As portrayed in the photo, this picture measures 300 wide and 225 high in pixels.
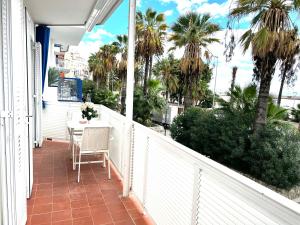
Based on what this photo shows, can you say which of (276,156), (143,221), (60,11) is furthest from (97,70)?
(143,221)

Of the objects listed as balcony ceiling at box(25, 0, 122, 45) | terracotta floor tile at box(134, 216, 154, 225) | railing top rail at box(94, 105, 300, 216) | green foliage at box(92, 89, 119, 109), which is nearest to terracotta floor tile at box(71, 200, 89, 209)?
terracotta floor tile at box(134, 216, 154, 225)

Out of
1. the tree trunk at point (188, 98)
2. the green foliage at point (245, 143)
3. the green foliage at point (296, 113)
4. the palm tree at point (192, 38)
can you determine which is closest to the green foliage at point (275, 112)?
the green foliage at point (245, 143)

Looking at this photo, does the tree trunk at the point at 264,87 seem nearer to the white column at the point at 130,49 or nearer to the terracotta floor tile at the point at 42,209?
the white column at the point at 130,49

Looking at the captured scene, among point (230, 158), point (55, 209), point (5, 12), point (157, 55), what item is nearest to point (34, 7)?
point (5, 12)

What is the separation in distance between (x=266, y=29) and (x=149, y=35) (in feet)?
17.9

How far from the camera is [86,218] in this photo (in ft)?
7.27

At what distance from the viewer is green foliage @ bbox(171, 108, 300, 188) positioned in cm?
509

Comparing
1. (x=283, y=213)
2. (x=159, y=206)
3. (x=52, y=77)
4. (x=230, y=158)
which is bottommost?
(x=230, y=158)

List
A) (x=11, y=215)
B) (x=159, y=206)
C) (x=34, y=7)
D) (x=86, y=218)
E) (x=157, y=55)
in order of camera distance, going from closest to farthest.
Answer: (x=11, y=215)
(x=159, y=206)
(x=86, y=218)
(x=34, y=7)
(x=157, y=55)

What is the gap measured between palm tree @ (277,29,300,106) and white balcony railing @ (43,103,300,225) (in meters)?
4.30

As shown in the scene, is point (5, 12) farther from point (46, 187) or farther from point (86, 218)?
point (46, 187)

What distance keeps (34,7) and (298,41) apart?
540 centimetres

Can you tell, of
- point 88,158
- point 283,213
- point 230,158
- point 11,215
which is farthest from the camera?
point 230,158

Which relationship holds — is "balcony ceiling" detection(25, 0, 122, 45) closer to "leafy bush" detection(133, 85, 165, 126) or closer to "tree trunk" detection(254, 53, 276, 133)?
"tree trunk" detection(254, 53, 276, 133)
